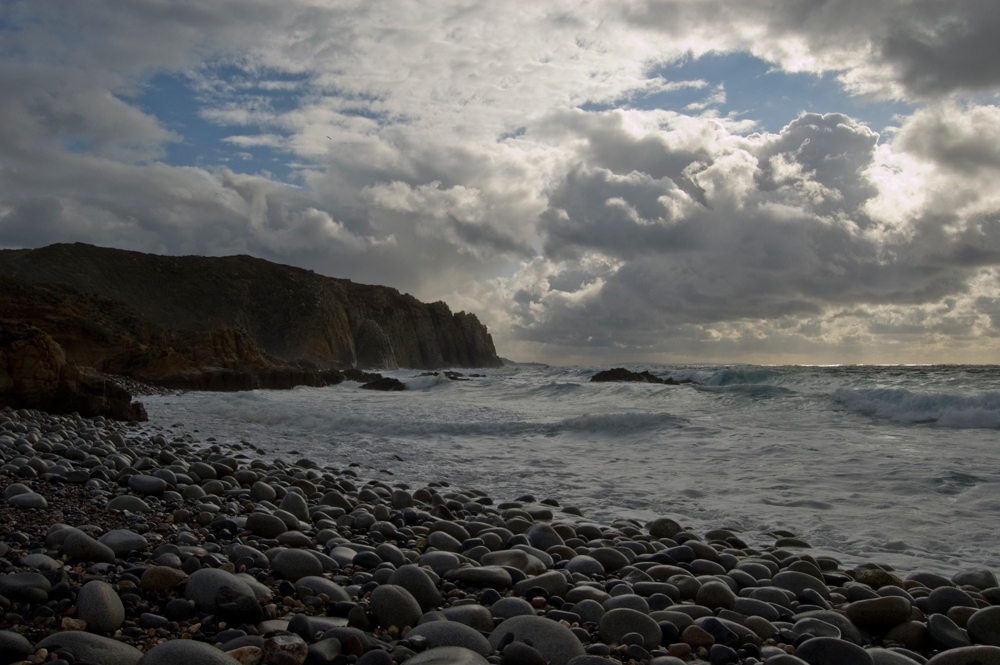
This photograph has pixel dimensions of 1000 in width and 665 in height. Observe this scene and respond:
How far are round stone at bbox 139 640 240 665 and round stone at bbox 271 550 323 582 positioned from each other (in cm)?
126

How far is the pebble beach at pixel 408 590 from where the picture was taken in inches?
94.0

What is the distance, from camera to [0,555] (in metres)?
2.84

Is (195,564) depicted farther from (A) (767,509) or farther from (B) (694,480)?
(B) (694,480)

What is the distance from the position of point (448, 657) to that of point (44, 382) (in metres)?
11.7

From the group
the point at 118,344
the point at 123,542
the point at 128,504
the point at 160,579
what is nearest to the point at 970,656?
the point at 160,579

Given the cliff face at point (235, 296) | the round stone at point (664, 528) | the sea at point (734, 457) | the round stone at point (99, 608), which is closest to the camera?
the round stone at point (99, 608)

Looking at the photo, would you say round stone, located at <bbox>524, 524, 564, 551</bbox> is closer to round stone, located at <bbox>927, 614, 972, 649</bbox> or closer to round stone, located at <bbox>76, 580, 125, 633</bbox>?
round stone, located at <bbox>927, 614, 972, 649</bbox>

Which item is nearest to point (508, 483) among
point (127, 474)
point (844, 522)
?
point (844, 522)

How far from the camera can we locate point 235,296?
63094 millimetres

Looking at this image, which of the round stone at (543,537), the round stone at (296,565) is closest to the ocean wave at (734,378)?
the round stone at (543,537)

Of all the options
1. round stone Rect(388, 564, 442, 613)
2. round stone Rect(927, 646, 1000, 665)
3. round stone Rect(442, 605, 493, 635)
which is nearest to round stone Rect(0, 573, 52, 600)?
round stone Rect(388, 564, 442, 613)

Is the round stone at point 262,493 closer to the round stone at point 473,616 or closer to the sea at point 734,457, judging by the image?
the sea at point 734,457

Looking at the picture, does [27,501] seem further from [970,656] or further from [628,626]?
[970,656]

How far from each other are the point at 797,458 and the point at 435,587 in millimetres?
7276
